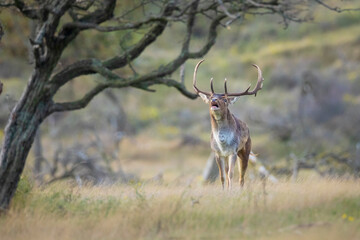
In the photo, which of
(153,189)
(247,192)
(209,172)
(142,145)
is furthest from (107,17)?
(142,145)

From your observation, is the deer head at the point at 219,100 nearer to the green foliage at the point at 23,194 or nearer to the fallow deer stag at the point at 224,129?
the fallow deer stag at the point at 224,129

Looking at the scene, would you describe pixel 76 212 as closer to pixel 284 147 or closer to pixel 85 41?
pixel 85 41

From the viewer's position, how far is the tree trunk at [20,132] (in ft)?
32.4

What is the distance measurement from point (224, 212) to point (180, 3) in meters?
4.85

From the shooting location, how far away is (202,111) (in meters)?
42.5

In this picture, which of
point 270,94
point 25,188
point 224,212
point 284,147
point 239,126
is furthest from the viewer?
point 270,94

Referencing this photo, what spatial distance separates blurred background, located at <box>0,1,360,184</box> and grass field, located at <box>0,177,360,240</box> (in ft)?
13.4

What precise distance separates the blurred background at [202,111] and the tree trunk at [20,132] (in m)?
2.76

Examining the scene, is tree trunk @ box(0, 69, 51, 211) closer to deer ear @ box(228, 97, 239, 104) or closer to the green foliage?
the green foliage

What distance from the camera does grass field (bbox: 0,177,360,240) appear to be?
29.1 feet

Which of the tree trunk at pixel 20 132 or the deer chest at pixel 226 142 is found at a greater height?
the tree trunk at pixel 20 132

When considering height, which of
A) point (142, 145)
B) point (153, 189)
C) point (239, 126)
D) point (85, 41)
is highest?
point (85, 41)

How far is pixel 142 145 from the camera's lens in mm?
35156

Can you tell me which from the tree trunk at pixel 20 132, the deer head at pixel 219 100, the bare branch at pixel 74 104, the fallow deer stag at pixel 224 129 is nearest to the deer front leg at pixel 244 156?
the fallow deer stag at pixel 224 129
